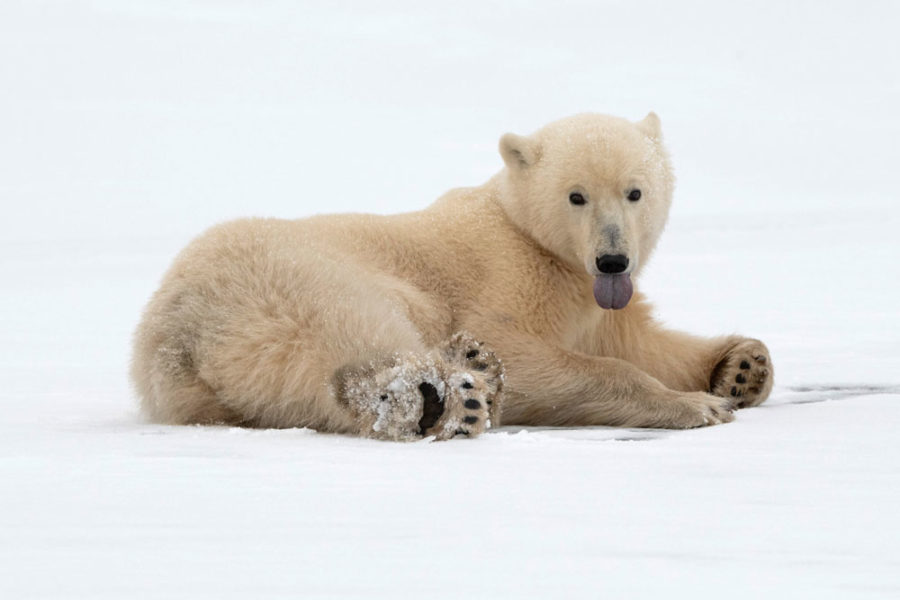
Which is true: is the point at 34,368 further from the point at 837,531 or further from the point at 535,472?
the point at 837,531

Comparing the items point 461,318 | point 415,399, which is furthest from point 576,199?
point 415,399

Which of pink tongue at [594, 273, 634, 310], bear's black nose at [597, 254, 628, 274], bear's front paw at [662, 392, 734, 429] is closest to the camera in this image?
bear's front paw at [662, 392, 734, 429]

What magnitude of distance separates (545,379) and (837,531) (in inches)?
76.3

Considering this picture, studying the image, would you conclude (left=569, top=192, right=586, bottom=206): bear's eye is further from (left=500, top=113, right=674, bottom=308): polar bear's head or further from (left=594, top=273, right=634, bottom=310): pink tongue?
(left=594, top=273, right=634, bottom=310): pink tongue

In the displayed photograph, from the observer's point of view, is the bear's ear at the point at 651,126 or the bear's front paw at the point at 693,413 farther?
the bear's ear at the point at 651,126

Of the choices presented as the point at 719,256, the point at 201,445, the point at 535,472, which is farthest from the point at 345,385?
the point at 719,256

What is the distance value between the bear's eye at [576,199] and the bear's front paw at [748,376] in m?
0.92

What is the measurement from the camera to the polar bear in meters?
3.74

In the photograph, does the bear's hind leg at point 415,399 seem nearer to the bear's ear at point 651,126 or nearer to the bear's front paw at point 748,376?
the bear's front paw at point 748,376

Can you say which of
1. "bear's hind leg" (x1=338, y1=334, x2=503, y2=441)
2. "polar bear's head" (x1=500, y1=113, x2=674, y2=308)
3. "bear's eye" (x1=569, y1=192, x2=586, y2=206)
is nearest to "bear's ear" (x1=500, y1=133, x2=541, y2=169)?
"polar bear's head" (x1=500, y1=113, x2=674, y2=308)

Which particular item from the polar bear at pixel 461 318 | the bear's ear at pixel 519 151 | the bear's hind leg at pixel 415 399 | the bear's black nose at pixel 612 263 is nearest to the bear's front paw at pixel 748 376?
the polar bear at pixel 461 318

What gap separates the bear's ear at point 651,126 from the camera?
5.09 metres

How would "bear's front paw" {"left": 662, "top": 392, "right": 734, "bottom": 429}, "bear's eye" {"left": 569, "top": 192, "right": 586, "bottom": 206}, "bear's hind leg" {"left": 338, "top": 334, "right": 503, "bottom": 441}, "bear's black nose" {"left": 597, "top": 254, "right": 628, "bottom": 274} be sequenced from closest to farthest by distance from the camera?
"bear's hind leg" {"left": 338, "top": 334, "right": 503, "bottom": 441}, "bear's front paw" {"left": 662, "top": 392, "right": 734, "bottom": 429}, "bear's black nose" {"left": 597, "top": 254, "right": 628, "bottom": 274}, "bear's eye" {"left": 569, "top": 192, "right": 586, "bottom": 206}

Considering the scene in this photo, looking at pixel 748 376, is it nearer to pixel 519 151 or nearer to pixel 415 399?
pixel 519 151
